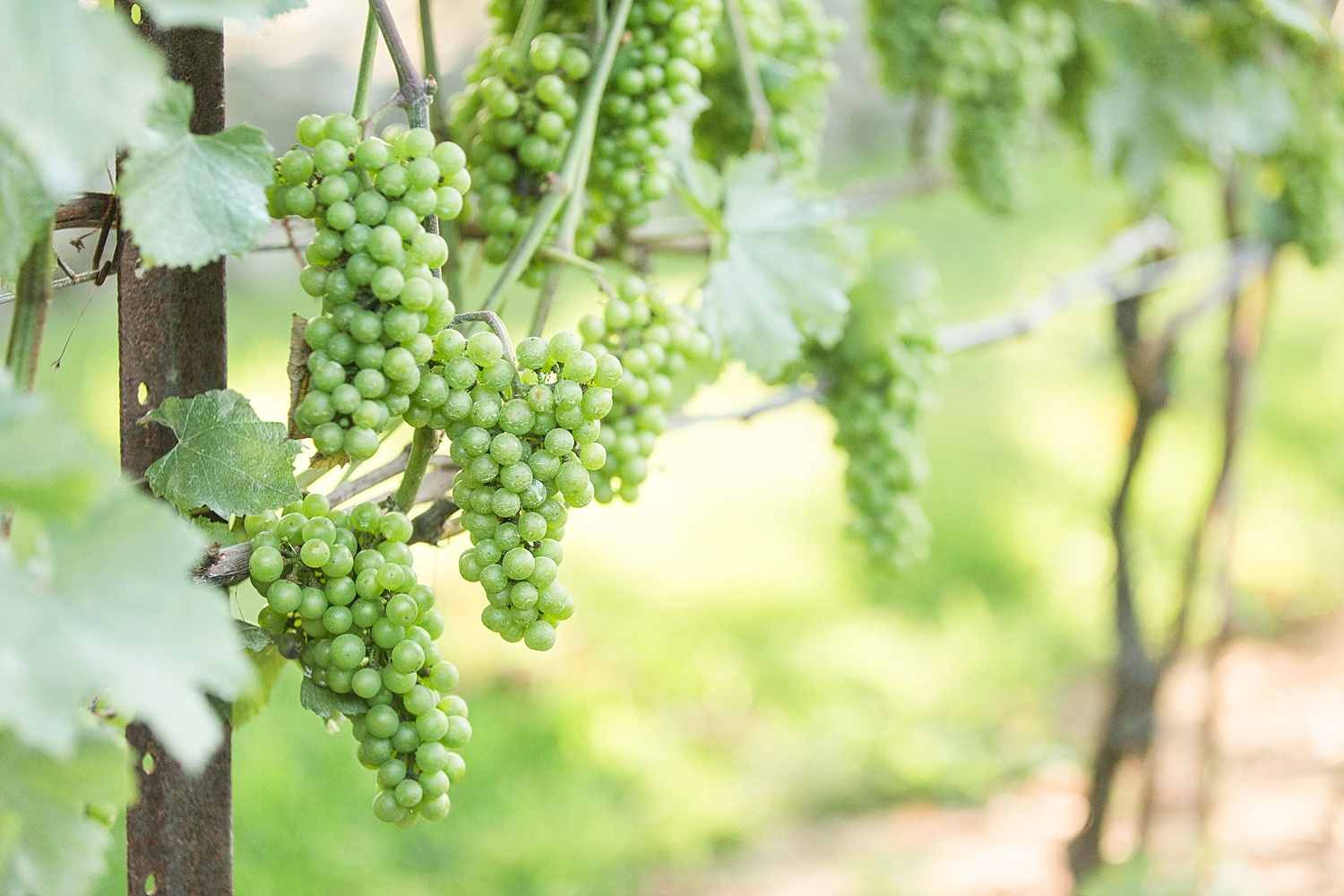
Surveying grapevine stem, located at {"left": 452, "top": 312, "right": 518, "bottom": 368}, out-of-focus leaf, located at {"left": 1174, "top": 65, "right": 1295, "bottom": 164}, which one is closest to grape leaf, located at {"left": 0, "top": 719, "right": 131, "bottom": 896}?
grapevine stem, located at {"left": 452, "top": 312, "right": 518, "bottom": 368}

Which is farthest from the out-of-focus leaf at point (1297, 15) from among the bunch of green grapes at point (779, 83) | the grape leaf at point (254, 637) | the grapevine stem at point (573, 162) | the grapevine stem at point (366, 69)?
the grape leaf at point (254, 637)

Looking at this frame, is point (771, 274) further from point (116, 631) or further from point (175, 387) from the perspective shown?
point (116, 631)

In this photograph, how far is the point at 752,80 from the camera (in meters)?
0.62

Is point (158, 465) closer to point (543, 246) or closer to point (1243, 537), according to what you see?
point (543, 246)

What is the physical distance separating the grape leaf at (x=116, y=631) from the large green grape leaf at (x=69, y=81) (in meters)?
0.07

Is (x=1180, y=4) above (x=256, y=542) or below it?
above

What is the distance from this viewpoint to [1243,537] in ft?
7.52

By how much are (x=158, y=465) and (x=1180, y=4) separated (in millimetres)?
873

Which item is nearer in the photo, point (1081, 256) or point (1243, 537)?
point (1243, 537)

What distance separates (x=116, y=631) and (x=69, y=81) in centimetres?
11

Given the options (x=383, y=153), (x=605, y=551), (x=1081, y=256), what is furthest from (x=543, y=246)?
(x=1081, y=256)

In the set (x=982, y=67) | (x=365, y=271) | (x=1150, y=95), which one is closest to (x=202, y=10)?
(x=365, y=271)

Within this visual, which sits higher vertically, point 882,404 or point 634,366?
point 634,366

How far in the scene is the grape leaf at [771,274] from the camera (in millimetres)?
547
